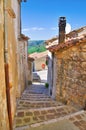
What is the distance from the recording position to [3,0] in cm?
430

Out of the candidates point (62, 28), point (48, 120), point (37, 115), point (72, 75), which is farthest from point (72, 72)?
point (62, 28)

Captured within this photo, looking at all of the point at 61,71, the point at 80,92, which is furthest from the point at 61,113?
the point at 61,71

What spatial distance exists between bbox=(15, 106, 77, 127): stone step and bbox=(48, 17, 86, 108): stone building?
2.64 ft

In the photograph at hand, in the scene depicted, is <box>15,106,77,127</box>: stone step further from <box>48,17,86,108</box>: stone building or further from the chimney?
the chimney

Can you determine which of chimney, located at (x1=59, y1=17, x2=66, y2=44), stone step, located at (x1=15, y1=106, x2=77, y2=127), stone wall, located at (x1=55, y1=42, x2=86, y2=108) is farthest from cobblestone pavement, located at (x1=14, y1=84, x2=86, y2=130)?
chimney, located at (x1=59, y1=17, x2=66, y2=44)

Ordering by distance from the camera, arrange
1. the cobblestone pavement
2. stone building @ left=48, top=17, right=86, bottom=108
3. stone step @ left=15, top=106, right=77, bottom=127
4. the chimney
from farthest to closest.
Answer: the chimney < stone building @ left=48, top=17, right=86, bottom=108 < stone step @ left=15, top=106, right=77, bottom=127 < the cobblestone pavement

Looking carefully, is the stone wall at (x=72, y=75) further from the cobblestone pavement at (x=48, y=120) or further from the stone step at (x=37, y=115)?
the cobblestone pavement at (x=48, y=120)

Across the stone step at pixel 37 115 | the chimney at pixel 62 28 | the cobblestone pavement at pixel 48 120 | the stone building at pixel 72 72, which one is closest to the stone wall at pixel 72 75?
the stone building at pixel 72 72

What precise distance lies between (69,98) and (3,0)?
18.6 feet

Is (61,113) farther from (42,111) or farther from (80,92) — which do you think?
(80,92)

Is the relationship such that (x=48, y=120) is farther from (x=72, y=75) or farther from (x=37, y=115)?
(x=72, y=75)

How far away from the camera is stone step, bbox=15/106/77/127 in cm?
586

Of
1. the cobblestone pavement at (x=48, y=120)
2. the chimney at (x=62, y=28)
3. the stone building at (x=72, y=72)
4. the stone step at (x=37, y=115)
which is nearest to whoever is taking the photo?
the cobblestone pavement at (x=48, y=120)

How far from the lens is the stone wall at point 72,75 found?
7421mm
